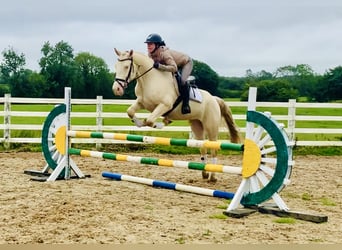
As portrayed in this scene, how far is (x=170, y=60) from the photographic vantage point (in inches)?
267

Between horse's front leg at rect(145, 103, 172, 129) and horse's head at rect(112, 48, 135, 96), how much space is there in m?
0.48

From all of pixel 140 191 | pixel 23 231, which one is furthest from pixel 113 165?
pixel 23 231

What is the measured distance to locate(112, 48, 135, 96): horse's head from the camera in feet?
20.2

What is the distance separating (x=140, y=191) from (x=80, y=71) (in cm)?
1141

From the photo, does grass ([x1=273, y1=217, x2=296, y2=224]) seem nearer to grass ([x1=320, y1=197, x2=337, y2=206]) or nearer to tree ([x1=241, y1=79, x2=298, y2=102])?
grass ([x1=320, y1=197, x2=337, y2=206])

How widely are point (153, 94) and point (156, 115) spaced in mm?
299

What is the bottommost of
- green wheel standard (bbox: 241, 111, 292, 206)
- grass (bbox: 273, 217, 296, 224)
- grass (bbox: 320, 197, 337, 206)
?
grass (bbox: 320, 197, 337, 206)

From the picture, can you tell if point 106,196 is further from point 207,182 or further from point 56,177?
point 207,182

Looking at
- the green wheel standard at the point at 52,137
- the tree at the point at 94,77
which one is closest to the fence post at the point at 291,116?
the tree at the point at 94,77

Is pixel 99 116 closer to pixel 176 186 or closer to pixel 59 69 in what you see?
pixel 176 186

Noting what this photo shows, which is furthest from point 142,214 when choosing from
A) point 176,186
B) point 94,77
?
Result: point 94,77

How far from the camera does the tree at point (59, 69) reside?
17453 mm

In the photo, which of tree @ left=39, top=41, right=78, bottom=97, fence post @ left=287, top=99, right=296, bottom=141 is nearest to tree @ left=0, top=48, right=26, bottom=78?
tree @ left=39, top=41, right=78, bottom=97

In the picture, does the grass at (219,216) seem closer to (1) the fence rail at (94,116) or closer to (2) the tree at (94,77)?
(1) the fence rail at (94,116)
